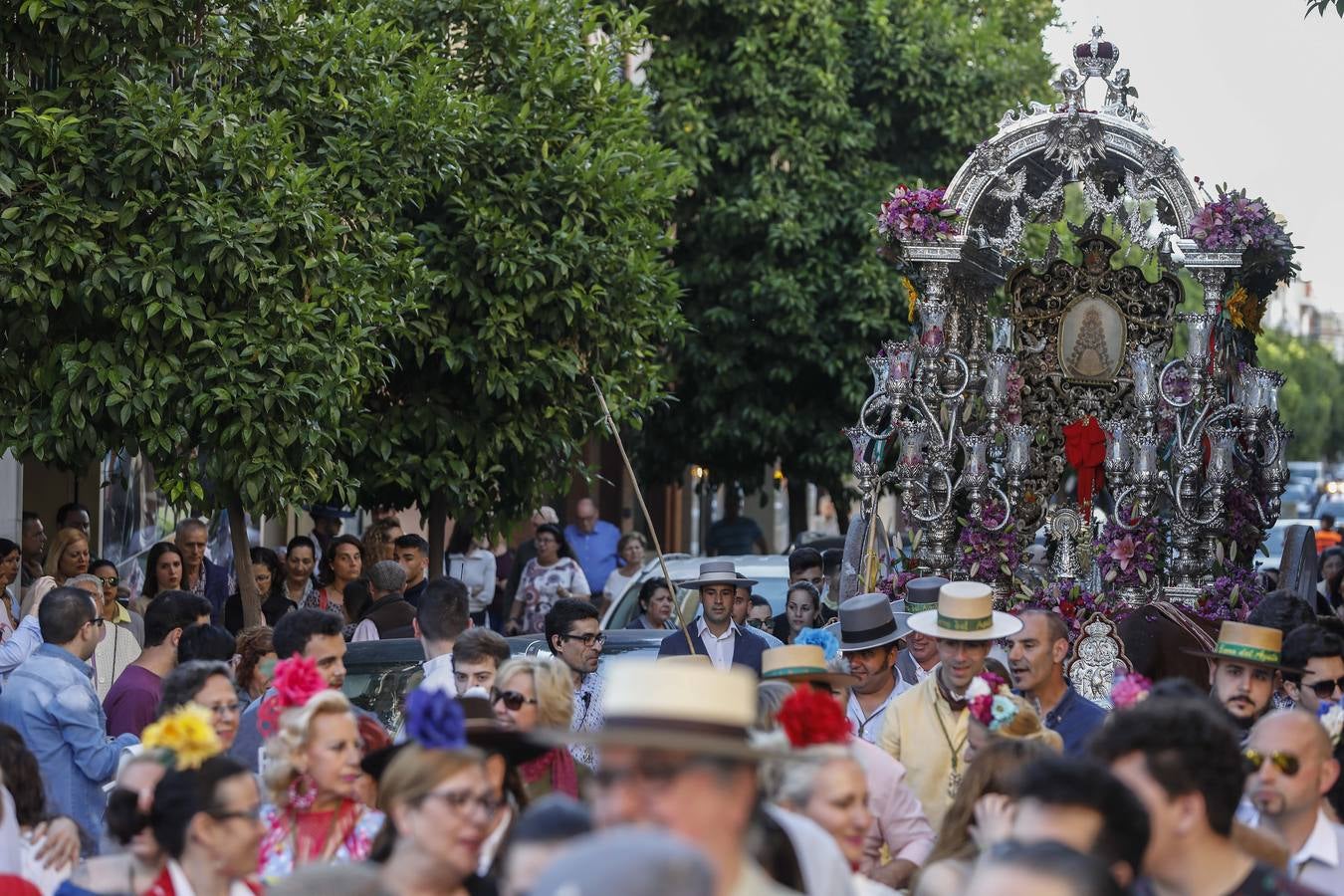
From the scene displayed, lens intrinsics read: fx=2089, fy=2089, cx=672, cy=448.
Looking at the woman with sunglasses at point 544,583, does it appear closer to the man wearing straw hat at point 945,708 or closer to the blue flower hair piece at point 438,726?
the man wearing straw hat at point 945,708

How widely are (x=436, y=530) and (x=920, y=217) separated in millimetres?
5102

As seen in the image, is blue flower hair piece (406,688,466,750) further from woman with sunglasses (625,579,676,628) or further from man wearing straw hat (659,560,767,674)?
woman with sunglasses (625,579,676,628)

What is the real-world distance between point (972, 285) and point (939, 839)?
10911 millimetres

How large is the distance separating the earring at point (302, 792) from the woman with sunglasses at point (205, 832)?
759 millimetres

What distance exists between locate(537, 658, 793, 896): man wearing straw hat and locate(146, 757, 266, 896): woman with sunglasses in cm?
196

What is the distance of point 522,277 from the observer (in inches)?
637

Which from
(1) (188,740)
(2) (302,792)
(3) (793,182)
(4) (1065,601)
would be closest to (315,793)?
(2) (302,792)

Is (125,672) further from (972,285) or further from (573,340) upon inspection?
(972,285)

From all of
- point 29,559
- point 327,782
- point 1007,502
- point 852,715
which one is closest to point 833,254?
point 1007,502

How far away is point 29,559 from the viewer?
583 inches

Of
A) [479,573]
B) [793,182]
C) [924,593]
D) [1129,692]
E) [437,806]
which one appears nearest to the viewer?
[437,806]

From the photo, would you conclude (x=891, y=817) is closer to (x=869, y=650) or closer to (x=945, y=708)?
(x=945, y=708)

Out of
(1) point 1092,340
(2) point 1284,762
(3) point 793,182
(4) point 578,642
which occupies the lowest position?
(4) point 578,642

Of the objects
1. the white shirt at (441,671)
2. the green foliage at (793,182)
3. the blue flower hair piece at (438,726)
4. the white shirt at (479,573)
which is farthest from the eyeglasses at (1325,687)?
the green foliage at (793,182)
